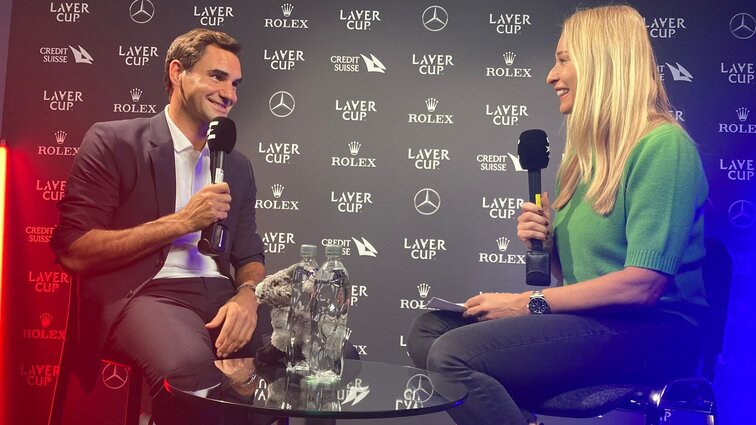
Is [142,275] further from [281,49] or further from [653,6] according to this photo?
[653,6]

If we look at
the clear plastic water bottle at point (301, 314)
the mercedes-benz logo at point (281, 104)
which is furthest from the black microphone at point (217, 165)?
the mercedes-benz logo at point (281, 104)

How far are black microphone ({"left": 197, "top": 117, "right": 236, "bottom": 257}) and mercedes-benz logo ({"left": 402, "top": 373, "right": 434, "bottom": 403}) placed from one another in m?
0.91

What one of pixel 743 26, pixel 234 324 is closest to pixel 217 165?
pixel 234 324

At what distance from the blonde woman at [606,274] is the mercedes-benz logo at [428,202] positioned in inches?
61.4

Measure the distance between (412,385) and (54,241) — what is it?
1.45 meters

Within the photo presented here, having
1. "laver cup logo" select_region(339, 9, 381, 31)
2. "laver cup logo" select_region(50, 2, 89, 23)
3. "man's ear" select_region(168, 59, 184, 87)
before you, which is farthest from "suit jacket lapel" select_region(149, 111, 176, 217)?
"laver cup logo" select_region(50, 2, 89, 23)

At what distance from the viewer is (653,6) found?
3.82m

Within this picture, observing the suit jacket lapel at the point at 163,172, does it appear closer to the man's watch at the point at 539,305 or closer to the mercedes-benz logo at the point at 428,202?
the man's watch at the point at 539,305

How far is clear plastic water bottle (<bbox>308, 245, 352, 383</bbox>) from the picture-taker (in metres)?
1.83

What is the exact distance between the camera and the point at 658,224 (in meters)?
1.94

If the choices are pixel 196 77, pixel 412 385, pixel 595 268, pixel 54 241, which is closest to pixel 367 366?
pixel 412 385

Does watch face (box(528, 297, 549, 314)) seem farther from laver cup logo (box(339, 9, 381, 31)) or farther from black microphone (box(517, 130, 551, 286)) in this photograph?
laver cup logo (box(339, 9, 381, 31))

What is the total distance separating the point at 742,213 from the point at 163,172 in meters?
2.69

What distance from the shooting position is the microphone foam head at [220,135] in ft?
8.36
